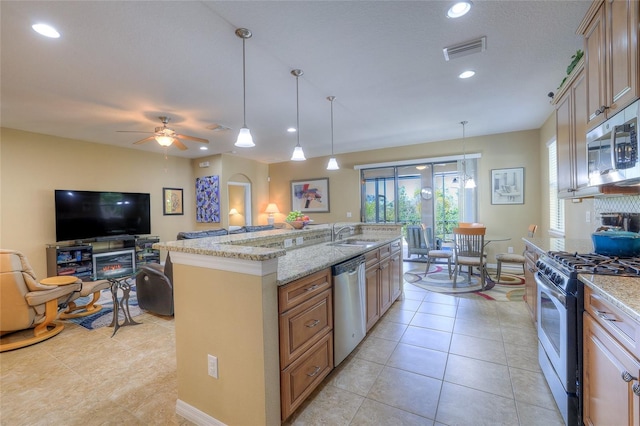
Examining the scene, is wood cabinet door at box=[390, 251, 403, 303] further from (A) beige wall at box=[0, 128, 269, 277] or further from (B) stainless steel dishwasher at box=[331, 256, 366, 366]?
(A) beige wall at box=[0, 128, 269, 277]

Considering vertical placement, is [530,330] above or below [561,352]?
below

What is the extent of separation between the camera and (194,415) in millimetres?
1751

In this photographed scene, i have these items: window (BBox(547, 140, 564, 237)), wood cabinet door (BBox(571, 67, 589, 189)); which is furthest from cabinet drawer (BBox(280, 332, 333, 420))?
window (BBox(547, 140, 564, 237))

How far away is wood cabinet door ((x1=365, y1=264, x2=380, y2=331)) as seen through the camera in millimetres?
2695

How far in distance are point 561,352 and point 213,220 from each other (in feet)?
21.5

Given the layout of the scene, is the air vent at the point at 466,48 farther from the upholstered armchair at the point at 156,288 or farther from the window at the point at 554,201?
the upholstered armchair at the point at 156,288

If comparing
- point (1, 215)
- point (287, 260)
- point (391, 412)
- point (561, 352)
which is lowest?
point (391, 412)

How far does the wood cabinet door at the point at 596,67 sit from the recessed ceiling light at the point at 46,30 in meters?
3.74

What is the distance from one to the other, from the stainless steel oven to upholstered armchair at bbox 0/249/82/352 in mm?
4479

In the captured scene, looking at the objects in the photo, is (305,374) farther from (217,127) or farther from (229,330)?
(217,127)

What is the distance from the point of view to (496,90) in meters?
3.36

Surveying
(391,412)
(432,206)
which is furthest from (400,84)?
(432,206)

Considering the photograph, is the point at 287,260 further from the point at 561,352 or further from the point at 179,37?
the point at 179,37

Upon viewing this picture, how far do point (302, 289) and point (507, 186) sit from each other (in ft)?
17.2
